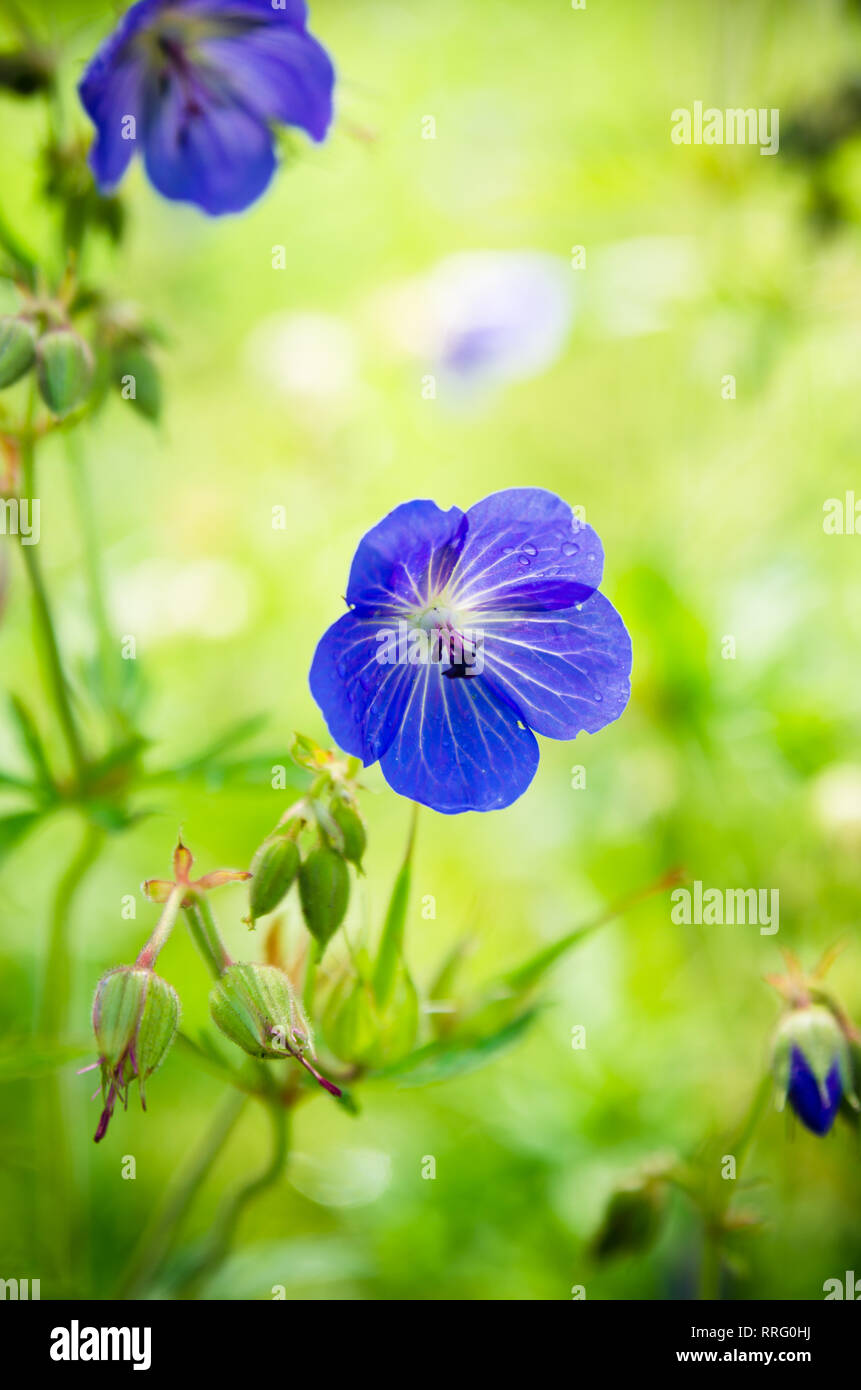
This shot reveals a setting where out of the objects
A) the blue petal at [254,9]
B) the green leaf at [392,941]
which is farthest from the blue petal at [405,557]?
the blue petal at [254,9]

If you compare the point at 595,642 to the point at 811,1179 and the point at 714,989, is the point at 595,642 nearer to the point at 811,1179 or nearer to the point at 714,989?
the point at 714,989

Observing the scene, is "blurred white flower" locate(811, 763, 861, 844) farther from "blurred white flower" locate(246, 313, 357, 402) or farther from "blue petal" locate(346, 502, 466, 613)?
"blurred white flower" locate(246, 313, 357, 402)

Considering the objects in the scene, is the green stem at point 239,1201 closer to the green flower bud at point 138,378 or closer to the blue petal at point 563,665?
the blue petal at point 563,665

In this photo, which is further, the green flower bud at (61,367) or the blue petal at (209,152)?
the blue petal at (209,152)

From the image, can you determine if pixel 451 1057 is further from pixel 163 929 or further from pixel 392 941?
pixel 163 929

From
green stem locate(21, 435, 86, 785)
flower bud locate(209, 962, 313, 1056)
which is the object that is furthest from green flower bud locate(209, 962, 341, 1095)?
green stem locate(21, 435, 86, 785)
